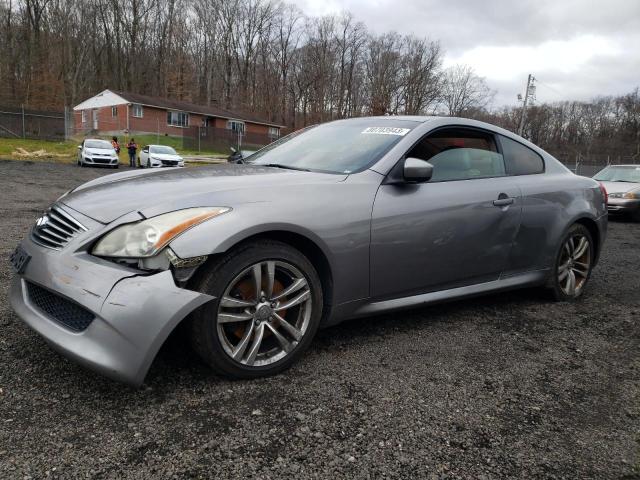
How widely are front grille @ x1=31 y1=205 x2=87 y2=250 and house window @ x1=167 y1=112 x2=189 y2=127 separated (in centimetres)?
4475

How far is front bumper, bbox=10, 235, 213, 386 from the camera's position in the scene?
6.66 ft

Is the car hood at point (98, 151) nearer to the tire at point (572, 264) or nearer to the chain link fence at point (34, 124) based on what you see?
the chain link fence at point (34, 124)

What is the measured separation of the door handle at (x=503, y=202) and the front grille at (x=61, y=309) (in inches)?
109

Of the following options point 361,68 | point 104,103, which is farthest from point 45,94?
point 361,68

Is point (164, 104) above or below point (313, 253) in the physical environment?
above

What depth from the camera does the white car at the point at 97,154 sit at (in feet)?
70.5

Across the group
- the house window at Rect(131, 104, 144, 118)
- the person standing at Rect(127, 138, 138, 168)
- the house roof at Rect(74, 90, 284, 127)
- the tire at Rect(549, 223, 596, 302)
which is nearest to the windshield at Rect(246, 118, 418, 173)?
the tire at Rect(549, 223, 596, 302)

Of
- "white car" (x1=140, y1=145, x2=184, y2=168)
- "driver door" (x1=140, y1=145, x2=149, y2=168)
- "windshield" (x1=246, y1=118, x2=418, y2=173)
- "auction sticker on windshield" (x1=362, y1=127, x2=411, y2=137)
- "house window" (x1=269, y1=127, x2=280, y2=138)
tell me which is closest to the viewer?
"windshield" (x1=246, y1=118, x2=418, y2=173)

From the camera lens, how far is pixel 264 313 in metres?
2.45

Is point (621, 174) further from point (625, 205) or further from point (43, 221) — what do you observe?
point (43, 221)

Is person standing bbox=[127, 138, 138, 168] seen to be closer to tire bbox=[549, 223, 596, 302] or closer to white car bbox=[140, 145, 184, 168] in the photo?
white car bbox=[140, 145, 184, 168]

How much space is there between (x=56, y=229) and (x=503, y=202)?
2967mm

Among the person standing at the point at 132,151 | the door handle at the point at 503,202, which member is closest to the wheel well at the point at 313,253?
the door handle at the point at 503,202

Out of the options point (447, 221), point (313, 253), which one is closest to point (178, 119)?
point (447, 221)
